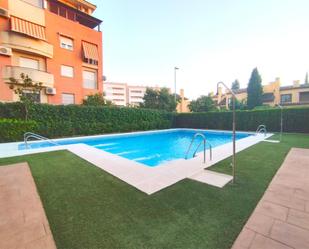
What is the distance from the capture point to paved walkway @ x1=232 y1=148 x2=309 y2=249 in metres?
2.18

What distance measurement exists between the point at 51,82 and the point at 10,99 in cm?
A: 382

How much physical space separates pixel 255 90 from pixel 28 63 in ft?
121

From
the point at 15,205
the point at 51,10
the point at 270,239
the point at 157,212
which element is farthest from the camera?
the point at 51,10

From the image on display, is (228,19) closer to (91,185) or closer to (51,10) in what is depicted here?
(91,185)

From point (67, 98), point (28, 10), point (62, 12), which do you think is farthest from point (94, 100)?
point (62, 12)

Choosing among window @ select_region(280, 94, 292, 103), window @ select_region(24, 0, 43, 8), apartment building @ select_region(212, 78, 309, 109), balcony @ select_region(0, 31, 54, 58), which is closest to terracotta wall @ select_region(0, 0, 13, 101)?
balcony @ select_region(0, 31, 54, 58)

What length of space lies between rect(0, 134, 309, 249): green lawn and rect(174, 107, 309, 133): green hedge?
553 inches

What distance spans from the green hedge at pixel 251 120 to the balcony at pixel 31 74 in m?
16.6

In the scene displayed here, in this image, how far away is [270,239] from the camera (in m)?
2.23

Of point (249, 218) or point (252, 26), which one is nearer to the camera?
point (249, 218)

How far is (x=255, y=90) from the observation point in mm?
32188

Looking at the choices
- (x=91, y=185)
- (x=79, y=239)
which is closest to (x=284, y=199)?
(x=79, y=239)

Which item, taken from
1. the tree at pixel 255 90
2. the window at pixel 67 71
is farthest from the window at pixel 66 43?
the tree at pixel 255 90

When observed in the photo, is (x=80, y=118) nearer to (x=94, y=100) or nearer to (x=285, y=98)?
(x=94, y=100)
